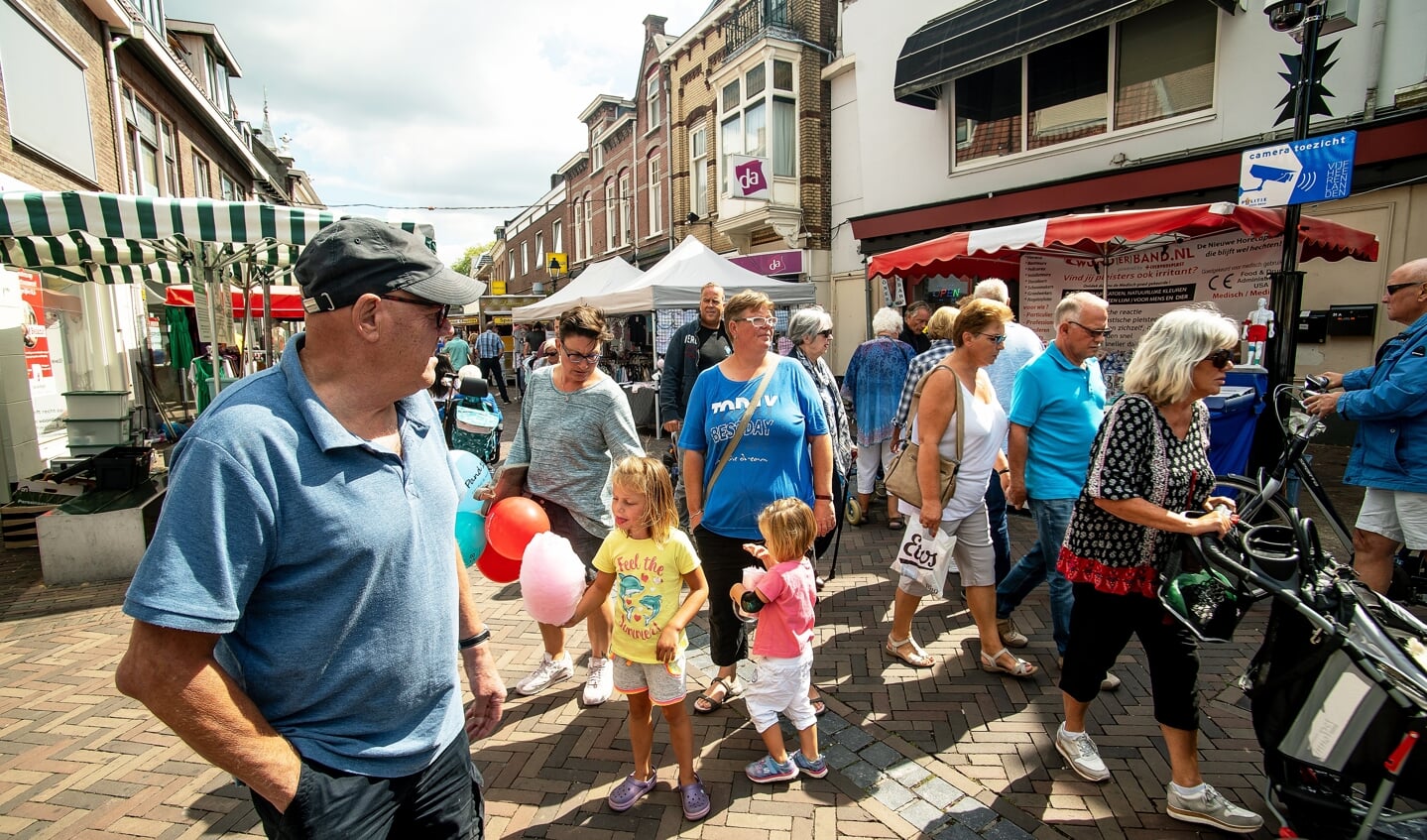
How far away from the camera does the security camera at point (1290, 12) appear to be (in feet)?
15.3

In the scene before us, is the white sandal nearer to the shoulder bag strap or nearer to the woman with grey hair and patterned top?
the woman with grey hair and patterned top

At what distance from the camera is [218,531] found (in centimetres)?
109

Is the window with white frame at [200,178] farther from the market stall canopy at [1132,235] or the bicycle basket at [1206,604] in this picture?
the bicycle basket at [1206,604]

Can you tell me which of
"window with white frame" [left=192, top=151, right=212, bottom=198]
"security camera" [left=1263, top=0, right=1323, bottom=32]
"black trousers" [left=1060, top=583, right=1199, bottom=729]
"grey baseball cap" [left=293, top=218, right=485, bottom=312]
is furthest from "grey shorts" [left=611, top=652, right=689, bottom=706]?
"window with white frame" [left=192, top=151, right=212, bottom=198]

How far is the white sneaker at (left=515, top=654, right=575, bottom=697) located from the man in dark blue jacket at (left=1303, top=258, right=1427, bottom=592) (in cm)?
417

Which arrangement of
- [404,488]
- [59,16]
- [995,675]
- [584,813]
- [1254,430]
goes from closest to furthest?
[404,488] → [584,813] → [995,675] → [1254,430] → [59,16]

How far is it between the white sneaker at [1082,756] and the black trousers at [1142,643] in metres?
0.19

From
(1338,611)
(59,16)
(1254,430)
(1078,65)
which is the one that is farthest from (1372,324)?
(59,16)

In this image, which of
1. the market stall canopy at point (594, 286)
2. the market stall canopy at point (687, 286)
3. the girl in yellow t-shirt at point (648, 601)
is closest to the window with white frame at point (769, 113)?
the market stall canopy at point (594, 286)

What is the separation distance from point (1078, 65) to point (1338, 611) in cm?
1009

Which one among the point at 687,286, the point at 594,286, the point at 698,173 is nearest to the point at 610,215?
the point at 698,173

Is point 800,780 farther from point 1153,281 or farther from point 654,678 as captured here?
point 1153,281

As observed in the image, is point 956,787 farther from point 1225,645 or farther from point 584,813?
point 1225,645

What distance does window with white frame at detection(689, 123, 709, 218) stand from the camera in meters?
18.5
